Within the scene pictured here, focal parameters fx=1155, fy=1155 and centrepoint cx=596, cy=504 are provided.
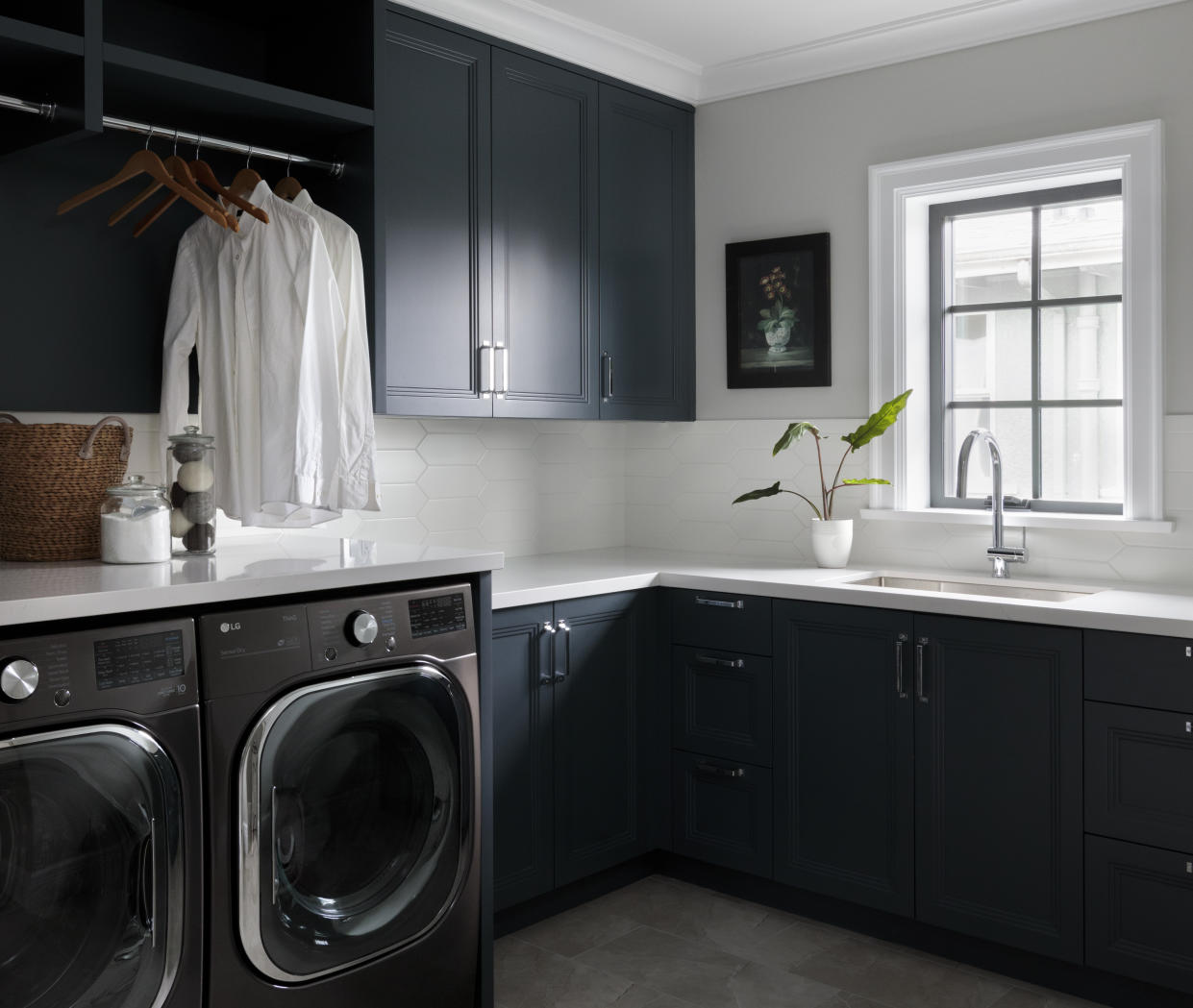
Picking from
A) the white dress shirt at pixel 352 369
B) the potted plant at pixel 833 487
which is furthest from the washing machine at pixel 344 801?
the potted plant at pixel 833 487

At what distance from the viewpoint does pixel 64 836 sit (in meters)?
1.86

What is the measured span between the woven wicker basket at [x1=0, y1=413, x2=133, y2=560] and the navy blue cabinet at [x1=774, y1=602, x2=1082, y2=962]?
5.70 feet

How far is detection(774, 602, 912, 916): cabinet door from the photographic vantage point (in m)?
2.90

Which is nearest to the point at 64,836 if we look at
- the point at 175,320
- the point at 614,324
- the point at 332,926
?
the point at 332,926

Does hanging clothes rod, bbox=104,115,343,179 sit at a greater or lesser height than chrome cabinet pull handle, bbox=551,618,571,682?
greater

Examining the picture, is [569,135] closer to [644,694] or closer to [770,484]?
[770,484]

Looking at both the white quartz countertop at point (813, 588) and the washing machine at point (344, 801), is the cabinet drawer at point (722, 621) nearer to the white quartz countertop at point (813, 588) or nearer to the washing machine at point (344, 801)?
the white quartz countertop at point (813, 588)

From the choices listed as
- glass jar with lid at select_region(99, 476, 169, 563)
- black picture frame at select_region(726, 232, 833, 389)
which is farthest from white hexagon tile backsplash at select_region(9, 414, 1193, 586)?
glass jar with lid at select_region(99, 476, 169, 563)

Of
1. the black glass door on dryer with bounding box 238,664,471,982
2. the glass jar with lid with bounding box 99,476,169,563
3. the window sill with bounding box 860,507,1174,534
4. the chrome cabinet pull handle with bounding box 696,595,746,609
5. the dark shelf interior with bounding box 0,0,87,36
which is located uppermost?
the dark shelf interior with bounding box 0,0,87,36

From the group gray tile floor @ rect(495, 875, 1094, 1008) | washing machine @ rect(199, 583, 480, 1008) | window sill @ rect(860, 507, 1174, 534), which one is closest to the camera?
washing machine @ rect(199, 583, 480, 1008)

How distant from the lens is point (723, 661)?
3.22 metres

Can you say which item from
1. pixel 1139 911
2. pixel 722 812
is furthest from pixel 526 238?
pixel 1139 911

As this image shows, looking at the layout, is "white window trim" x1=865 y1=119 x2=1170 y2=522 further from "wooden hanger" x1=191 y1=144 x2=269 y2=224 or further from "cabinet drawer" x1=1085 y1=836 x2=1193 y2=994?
"wooden hanger" x1=191 y1=144 x2=269 y2=224

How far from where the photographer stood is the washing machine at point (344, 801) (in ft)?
6.86
